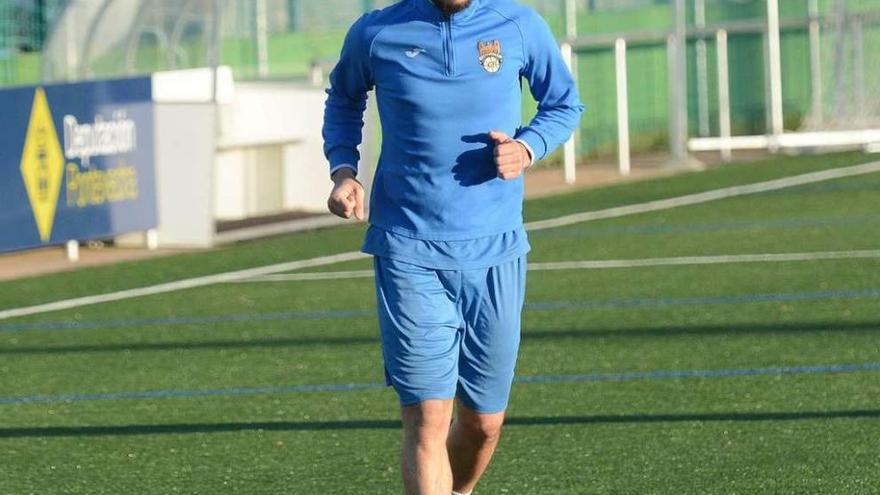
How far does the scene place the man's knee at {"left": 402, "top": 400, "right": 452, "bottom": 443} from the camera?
18.6ft

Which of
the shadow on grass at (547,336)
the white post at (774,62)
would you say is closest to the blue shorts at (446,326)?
the shadow on grass at (547,336)

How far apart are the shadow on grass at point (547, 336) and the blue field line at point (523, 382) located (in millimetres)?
1166

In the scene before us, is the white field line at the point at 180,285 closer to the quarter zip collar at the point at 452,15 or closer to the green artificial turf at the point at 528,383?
the green artificial turf at the point at 528,383

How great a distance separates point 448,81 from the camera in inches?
223

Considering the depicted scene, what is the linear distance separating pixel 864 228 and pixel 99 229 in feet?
19.4

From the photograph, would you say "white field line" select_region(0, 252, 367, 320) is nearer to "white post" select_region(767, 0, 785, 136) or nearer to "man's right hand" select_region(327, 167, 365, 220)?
"man's right hand" select_region(327, 167, 365, 220)

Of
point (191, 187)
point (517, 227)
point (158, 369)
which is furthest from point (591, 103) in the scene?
point (517, 227)

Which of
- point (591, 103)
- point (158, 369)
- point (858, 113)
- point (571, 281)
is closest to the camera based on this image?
point (158, 369)

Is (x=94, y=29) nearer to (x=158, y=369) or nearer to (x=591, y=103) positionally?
(x=158, y=369)

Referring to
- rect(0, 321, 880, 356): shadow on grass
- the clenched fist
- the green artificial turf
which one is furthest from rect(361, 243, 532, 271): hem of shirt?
rect(0, 321, 880, 356): shadow on grass

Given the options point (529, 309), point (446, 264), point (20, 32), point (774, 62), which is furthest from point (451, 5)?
point (774, 62)

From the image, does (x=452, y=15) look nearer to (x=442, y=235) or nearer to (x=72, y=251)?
(x=442, y=235)

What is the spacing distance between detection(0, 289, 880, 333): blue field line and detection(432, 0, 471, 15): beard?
639 centimetres

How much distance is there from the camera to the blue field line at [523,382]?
9383 mm
